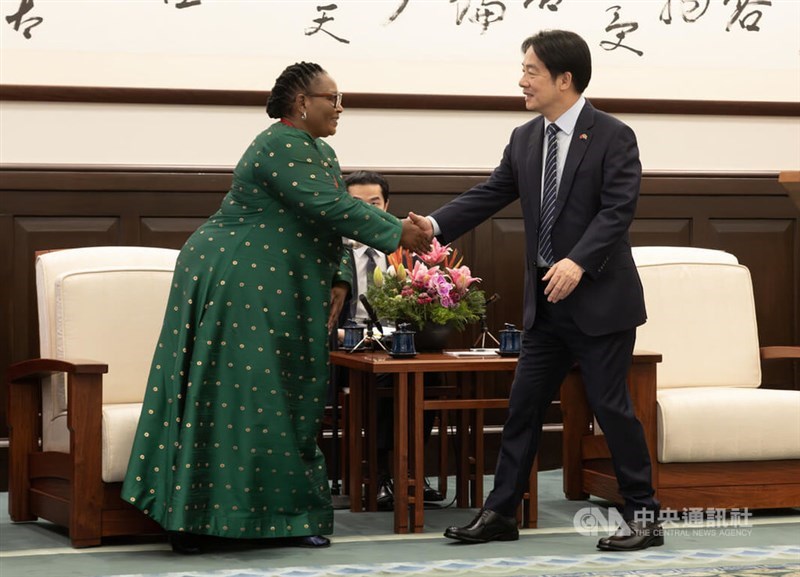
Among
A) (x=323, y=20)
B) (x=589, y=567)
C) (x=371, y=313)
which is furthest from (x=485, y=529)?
(x=323, y=20)

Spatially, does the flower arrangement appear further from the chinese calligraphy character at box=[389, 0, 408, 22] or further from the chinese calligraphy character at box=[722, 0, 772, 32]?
the chinese calligraphy character at box=[722, 0, 772, 32]

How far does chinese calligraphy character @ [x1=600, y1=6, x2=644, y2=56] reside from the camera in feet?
17.6

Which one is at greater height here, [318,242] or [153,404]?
[318,242]

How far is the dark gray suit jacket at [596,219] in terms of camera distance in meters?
3.55

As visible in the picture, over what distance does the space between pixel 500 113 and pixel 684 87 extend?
0.81 m

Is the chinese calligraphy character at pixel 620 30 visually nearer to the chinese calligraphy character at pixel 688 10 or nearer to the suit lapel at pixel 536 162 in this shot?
the chinese calligraphy character at pixel 688 10

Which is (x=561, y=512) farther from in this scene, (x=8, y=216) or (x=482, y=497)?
(x=8, y=216)

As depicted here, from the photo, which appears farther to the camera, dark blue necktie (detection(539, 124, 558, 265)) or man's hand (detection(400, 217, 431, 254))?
man's hand (detection(400, 217, 431, 254))

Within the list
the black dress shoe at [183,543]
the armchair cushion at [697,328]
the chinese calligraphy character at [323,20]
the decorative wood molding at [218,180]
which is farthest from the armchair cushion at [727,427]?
the chinese calligraphy character at [323,20]

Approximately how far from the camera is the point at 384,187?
4766mm

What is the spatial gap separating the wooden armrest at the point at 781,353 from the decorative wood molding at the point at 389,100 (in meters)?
1.24

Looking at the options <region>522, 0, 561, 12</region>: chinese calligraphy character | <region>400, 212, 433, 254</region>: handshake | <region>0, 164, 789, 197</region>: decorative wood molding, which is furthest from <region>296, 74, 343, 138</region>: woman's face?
<region>522, 0, 561, 12</region>: chinese calligraphy character

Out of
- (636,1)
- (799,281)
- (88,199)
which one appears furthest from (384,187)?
(799,281)

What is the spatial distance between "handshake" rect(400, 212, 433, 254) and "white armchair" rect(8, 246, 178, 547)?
92 centimetres
